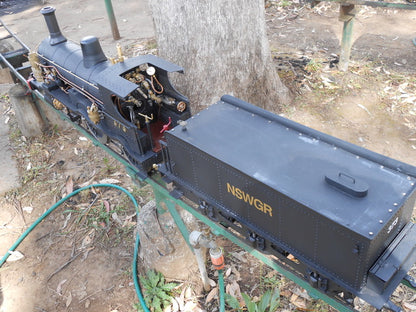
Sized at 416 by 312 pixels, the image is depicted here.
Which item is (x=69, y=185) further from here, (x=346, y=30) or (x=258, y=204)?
(x=346, y=30)

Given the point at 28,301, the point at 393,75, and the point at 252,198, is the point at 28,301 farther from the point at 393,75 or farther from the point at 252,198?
the point at 393,75

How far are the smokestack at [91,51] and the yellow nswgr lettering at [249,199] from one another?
3.66 metres

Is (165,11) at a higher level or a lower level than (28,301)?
higher

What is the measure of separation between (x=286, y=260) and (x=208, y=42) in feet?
14.5

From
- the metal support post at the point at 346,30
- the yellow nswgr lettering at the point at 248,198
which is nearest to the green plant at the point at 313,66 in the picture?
the metal support post at the point at 346,30

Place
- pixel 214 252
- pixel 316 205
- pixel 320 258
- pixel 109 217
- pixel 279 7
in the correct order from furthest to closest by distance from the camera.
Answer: pixel 279 7
pixel 109 217
pixel 214 252
pixel 320 258
pixel 316 205

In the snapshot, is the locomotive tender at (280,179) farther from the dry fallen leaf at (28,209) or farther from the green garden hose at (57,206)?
the dry fallen leaf at (28,209)

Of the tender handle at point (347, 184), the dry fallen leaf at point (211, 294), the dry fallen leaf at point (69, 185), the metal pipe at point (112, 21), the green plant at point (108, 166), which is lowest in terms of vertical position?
the dry fallen leaf at point (211, 294)

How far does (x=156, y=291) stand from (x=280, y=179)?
3605 millimetres

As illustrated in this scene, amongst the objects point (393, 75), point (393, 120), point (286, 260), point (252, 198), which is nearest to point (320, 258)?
point (286, 260)

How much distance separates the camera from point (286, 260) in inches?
166

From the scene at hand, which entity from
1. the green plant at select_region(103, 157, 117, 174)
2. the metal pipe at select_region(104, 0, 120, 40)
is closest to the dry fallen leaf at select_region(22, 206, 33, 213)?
the green plant at select_region(103, 157, 117, 174)

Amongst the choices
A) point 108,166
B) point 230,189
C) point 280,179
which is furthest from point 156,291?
point 108,166

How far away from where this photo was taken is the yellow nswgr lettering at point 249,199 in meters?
4.05
